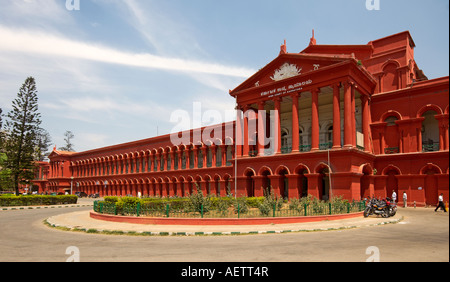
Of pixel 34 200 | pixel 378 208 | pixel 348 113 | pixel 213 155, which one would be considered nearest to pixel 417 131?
pixel 348 113

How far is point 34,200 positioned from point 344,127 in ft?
111

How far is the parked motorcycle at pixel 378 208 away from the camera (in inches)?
749

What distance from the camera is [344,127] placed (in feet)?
87.8

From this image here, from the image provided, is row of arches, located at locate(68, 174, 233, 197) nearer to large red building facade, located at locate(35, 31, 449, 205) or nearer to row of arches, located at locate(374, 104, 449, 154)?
large red building facade, located at locate(35, 31, 449, 205)

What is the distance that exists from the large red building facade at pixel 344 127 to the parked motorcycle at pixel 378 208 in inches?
218

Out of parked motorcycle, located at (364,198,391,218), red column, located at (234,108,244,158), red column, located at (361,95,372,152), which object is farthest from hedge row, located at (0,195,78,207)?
parked motorcycle, located at (364,198,391,218)

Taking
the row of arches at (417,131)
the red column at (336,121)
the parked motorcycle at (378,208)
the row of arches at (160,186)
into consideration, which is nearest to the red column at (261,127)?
the row of arches at (160,186)

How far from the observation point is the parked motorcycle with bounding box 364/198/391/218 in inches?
749

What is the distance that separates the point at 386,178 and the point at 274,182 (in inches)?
379

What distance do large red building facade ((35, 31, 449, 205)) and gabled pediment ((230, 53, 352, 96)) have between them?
9 cm

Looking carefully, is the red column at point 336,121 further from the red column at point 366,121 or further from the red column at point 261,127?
the red column at point 261,127

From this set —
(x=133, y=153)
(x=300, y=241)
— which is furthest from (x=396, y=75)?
(x=133, y=153)
